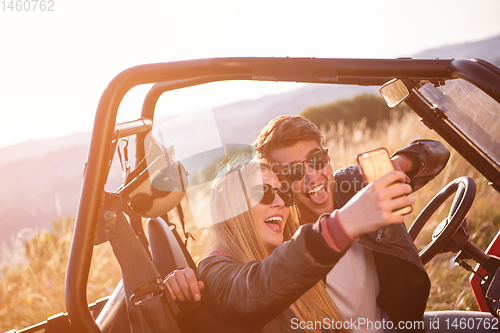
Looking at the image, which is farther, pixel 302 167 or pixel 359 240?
pixel 302 167

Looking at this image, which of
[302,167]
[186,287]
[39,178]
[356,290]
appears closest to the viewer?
[186,287]

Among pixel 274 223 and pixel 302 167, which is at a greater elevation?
pixel 302 167

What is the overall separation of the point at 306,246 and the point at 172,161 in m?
0.67

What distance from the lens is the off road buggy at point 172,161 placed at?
1159 millimetres

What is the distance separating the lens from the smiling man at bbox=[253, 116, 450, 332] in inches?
78.0

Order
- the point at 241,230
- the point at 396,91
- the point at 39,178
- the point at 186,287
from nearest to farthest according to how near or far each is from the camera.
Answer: the point at 186,287 → the point at 396,91 → the point at 241,230 → the point at 39,178

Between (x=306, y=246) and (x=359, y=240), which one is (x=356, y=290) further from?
(x=306, y=246)

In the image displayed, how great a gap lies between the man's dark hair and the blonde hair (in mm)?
381

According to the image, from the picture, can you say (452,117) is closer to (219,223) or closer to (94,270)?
(219,223)

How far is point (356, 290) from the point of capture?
2.04 meters

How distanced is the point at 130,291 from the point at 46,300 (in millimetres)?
2748

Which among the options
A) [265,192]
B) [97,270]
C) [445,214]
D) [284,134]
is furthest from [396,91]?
[97,270]

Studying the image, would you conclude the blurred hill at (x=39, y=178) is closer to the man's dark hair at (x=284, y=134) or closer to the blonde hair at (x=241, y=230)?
the man's dark hair at (x=284, y=134)

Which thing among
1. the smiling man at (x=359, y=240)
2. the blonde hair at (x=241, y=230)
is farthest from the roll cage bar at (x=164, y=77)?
the smiling man at (x=359, y=240)
